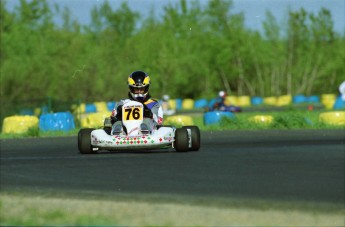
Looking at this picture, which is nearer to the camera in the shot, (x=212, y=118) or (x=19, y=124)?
(x=19, y=124)

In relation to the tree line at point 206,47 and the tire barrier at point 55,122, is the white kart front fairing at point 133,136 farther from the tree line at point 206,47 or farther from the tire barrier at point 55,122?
the tree line at point 206,47

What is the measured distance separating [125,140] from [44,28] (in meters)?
49.4

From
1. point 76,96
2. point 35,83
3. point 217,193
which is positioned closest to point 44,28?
point 76,96

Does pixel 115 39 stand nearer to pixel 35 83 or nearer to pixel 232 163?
pixel 35 83

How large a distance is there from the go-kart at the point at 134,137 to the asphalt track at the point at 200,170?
1.14ft

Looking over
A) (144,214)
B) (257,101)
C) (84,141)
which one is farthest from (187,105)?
(144,214)

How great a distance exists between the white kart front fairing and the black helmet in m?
0.12

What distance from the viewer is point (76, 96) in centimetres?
4438

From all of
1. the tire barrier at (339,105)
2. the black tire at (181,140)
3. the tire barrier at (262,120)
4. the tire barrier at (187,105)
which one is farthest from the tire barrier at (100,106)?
the black tire at (181,140)

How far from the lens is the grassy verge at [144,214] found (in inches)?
324

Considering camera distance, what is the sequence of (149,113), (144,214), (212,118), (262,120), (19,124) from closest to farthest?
1. (144,214)
2. (149,113)
3. (19,124)
4. (262,120)
5. (212,118)

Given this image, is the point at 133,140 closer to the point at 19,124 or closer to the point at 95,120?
the point at 19,124

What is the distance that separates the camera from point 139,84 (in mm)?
12805

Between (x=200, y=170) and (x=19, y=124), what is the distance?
11.6 meters
